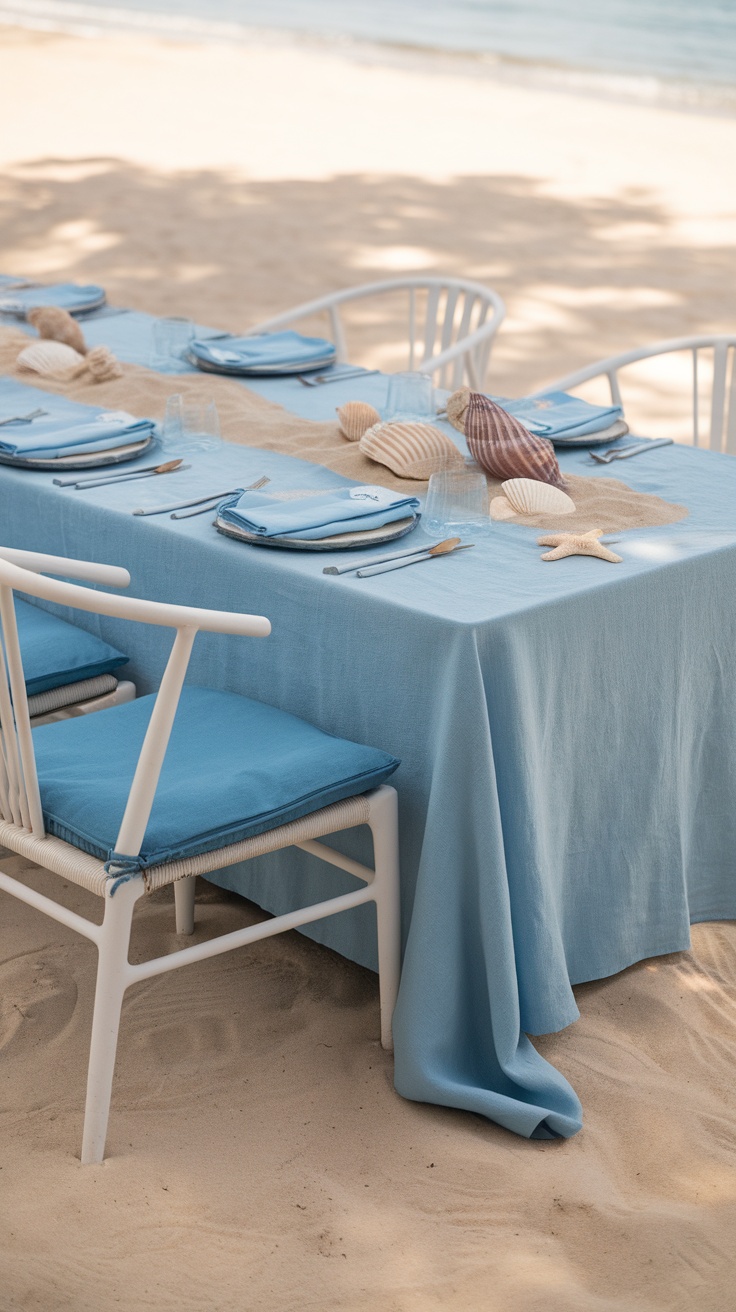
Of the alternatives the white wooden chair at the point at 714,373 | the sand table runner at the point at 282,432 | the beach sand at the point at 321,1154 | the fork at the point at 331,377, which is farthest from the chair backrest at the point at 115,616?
the white wooden chair at the point at 714,373

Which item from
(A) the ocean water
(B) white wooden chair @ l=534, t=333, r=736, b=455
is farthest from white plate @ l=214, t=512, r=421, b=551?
(A) the ocean water

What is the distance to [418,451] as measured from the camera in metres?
2.22

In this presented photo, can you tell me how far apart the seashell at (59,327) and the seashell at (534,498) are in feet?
4.12

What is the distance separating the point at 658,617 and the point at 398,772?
419 millimetres

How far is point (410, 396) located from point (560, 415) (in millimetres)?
278

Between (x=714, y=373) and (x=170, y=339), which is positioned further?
(x=714, y=373)

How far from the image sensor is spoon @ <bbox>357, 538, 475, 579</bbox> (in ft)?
6.05

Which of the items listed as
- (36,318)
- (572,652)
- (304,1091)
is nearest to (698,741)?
(572,652)

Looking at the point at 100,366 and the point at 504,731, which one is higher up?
the point at 100,366

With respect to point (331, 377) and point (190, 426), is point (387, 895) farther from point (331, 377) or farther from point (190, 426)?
point (331, 377)

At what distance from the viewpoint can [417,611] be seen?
5.63 feet

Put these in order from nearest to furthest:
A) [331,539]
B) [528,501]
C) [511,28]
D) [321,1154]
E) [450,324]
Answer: [321,1154] → [331,539] → [528,501] → [450,324] → [511,28]

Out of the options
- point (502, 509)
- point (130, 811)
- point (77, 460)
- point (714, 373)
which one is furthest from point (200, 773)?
point (714, 373)

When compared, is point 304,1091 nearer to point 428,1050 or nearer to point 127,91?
point 428,1050
